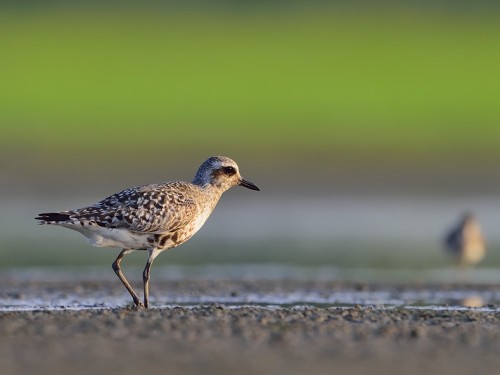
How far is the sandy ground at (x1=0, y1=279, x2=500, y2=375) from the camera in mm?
10469

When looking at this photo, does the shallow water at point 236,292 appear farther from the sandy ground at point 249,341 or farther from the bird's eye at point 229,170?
the sandy ground at point 249,341

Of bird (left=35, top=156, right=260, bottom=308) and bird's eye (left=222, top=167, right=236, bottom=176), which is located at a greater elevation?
bird's eye (left=222, top=167, right=236, bottom=176)

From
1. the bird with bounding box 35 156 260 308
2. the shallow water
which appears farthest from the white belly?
the shallow water

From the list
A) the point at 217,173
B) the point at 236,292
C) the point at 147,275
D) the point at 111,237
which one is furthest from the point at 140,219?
the point at 236,292

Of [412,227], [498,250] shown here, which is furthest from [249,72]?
[498,250]

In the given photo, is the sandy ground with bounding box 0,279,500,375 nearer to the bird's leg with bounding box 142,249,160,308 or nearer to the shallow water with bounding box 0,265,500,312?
the bird's leg with bounding box 142,249,160,308

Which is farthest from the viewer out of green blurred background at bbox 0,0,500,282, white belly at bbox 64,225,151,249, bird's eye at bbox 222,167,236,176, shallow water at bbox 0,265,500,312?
green blurred background at bbox 0,0,500,282

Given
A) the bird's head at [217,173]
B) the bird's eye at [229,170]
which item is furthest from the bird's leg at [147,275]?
the bird's eye at [229,170]

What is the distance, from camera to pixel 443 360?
10852 mm

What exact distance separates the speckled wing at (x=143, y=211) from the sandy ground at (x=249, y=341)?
50.5 inches

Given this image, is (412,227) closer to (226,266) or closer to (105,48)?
(226,266)

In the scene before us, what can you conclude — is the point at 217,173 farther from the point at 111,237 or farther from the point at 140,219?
the point at 111,237

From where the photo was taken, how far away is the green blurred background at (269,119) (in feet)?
85.4

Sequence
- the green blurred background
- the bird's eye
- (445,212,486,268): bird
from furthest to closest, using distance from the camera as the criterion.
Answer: the green blurred background
(445,212,486,268): bird
the bird's eye
